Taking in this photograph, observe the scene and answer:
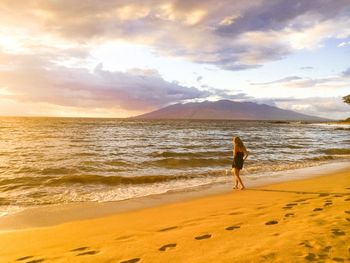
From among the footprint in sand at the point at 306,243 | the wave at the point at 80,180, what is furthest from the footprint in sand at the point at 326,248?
the wave at the point at 80,180

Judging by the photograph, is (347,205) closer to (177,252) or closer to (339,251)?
(339,251)

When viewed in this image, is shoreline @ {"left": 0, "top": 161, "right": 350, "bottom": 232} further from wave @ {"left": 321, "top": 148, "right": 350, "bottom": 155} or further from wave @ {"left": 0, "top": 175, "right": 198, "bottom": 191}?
wave @ {"left": 321, "top": 148, "right": 350, "bottom": 155}

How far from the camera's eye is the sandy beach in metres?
5.06

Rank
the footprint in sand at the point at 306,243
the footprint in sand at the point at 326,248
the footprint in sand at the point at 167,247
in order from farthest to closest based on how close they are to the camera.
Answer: the footprint in sand at the point at 167,247, the footprint in sand at the point at 306,243, the footprint in sand at the point at 326,248

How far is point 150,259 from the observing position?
5.00 m

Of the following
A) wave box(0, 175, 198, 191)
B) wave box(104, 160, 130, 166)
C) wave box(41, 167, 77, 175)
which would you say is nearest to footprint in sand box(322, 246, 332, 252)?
wave box(0, 175, 198, 191)

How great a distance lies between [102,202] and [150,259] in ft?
19.3

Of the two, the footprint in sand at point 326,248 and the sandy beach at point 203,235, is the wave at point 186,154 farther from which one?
the footprint in sand at point 326,248

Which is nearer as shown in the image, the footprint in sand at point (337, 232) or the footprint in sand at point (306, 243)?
the footprint in sand at point (306, 243)

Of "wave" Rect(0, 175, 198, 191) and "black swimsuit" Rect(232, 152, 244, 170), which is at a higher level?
"black swimsuit" Rect(232, 152, 244, 170)

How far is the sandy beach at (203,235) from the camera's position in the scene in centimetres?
506

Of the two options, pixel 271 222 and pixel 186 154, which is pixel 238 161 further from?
pixel 186 154

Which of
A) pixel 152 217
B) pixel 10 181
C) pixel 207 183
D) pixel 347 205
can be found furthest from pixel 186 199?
pixel 10 181

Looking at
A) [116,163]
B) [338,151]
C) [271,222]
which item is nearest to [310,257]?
[271,222]
